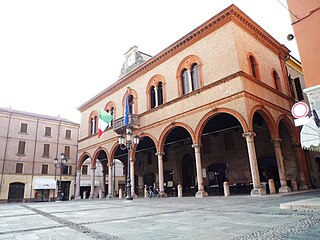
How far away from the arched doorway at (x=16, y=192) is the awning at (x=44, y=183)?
4.53 feet

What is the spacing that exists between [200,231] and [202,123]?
1026cm

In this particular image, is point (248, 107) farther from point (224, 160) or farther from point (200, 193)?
point (224, 160)

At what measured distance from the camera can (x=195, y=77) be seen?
1520 cm

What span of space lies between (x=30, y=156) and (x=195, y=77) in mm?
22180

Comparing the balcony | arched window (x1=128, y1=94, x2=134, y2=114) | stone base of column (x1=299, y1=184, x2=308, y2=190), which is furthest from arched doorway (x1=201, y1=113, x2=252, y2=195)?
arched window (x1=128, y1=94, x2=134, y2=114)

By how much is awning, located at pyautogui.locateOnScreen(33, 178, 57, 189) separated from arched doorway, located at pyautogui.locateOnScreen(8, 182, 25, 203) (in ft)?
4.53

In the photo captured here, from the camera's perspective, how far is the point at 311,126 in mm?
5879

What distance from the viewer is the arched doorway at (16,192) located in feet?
83.5

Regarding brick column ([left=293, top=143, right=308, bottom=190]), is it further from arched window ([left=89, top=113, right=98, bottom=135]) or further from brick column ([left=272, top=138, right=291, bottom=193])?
arched window ([left=89, top=113, right=98, bottom=135])

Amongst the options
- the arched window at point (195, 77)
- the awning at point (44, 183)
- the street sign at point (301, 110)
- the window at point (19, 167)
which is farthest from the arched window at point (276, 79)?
the window at point (19, 167)

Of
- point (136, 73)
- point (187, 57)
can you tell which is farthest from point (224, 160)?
point (136, 73)

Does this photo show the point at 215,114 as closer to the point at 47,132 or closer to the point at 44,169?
the point at 44,169

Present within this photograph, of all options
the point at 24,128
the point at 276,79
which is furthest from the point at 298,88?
the point at 24,128

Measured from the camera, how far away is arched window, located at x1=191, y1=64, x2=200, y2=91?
15014 millimetres
